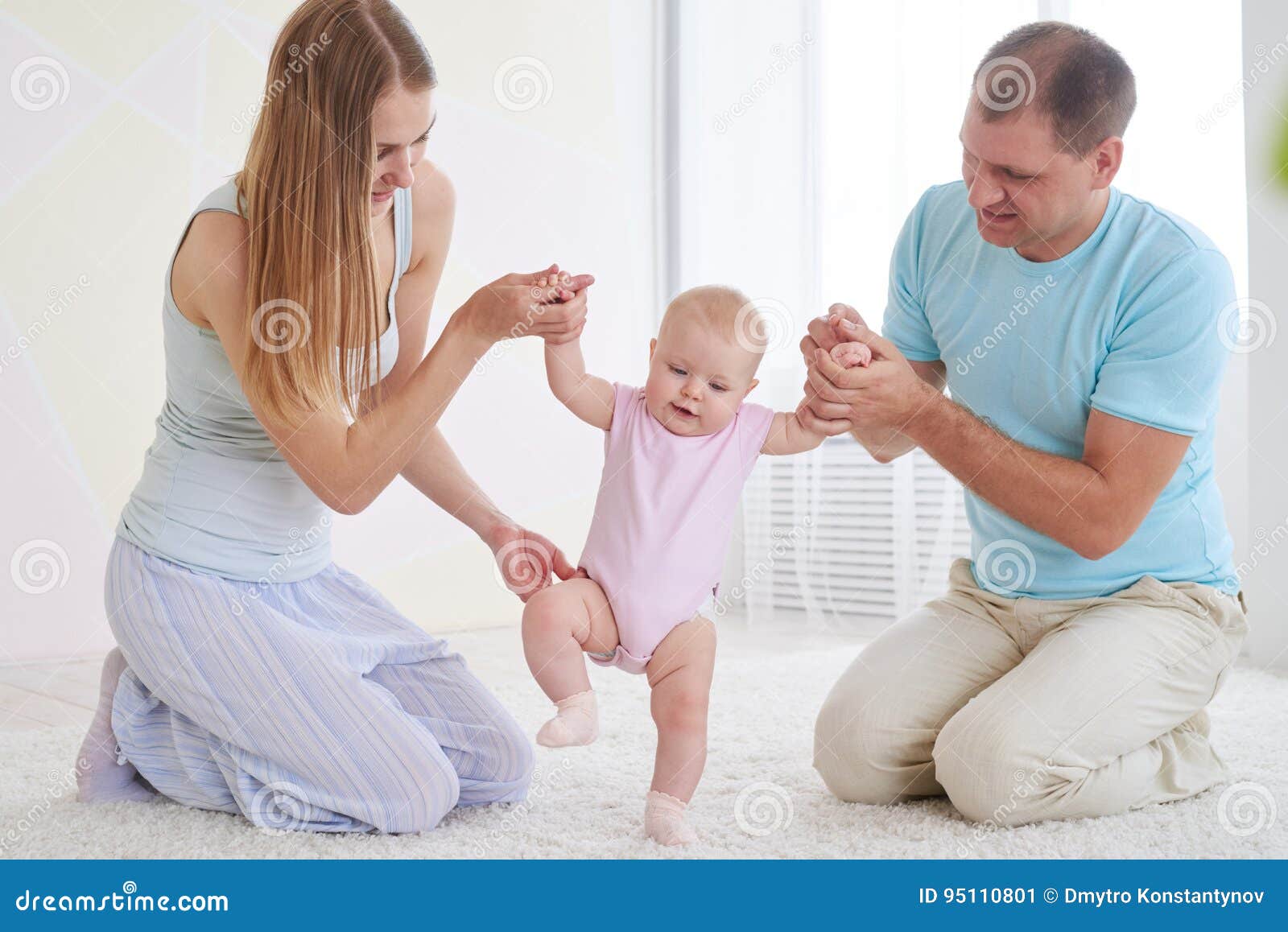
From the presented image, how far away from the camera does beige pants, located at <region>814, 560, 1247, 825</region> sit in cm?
165

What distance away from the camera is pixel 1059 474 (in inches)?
66.4

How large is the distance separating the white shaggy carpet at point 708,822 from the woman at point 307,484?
70mm

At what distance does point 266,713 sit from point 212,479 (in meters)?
0.34

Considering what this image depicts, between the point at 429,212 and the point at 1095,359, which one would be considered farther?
the point at 429,212

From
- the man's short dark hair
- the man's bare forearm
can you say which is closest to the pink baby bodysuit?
the man's bare forearm

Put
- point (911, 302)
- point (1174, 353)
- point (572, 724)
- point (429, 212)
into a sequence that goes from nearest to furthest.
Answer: point (572, 724) → point (1174, 353) → point (429, 212) → point (911, 302)

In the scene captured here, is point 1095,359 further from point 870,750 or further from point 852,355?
point 870,750

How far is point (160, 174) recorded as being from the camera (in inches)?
137

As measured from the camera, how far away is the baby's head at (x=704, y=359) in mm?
1568

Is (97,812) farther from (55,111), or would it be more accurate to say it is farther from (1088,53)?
(55,111)

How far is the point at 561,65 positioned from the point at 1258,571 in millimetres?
2761

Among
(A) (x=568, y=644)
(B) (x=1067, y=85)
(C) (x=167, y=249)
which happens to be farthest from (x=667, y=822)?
(C) (x=167, y=249)

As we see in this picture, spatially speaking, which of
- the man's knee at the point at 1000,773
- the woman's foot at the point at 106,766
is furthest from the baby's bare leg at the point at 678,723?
the woman's foot at the point at 106,766

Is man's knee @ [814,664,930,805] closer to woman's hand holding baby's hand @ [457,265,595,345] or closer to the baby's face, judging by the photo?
the baby's face
